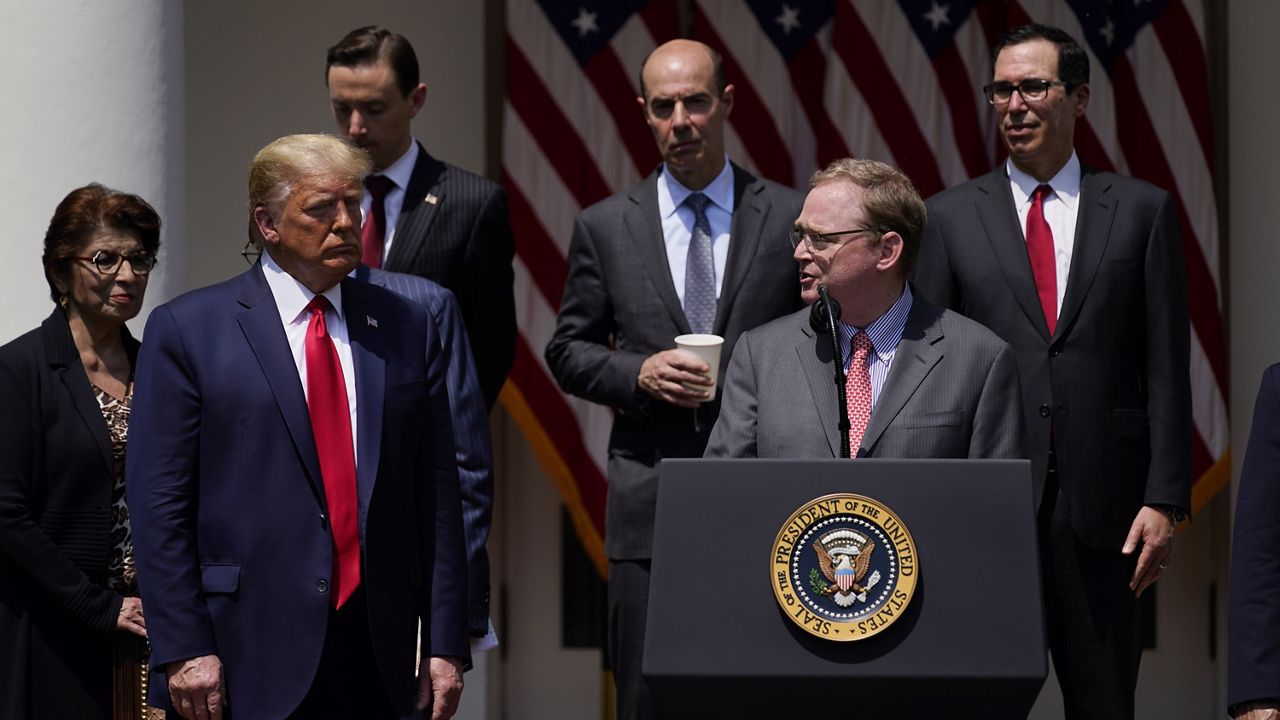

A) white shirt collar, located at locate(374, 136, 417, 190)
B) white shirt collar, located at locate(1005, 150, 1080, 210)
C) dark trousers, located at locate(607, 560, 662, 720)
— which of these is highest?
white shirt collar, located at locate(374, 136, 417, 190)

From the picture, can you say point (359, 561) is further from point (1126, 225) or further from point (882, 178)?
point (1126, 225)

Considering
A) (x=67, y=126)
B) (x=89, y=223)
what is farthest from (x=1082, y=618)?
(x=67, y=126)

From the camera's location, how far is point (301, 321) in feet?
12.7

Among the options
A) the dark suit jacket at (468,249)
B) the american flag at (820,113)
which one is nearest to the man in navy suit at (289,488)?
the dark suit jacket at (468,249)

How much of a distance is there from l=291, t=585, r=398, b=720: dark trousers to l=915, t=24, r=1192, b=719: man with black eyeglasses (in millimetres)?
1834

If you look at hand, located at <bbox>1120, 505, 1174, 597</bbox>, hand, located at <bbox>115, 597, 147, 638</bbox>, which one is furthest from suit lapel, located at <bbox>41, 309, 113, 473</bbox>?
hand, located at <bbox>1120, 505, 1174, 597</bbox>

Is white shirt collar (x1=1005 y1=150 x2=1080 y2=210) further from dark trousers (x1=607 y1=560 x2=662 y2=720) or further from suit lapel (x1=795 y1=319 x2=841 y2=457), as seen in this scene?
dark trousers (x1=607 y1=560 x2=662 y2=720)

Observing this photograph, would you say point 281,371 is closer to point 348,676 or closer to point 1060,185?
point 348,676

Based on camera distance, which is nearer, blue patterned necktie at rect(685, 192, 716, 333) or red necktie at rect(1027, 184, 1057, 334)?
red necktie at rect(1027, 184, 1057, 334)

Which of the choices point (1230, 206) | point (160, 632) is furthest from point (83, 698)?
point (1230, 206)

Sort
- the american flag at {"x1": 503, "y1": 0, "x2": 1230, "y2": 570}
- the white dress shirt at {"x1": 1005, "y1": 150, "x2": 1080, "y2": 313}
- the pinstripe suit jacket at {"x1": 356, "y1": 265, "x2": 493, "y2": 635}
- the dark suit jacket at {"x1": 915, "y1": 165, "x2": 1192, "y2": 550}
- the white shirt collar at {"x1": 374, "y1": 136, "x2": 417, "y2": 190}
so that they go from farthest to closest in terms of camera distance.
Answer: the american flag at {"x1": 503, "y1": 0, "x2": 1230, "y2": 570} < the white shirt collar at {"x1": 374, "y1": 136, "x2": 417, "y2": 190} < the white dress shirt at {"x1": 1005, "y1": 150, "x2": 1080, "y2": 313} < the dark suit jacket at {"x1": 915, "y1": 165, "x2": 1192, "y2": 550} < the pinstripe suit jacket at {"x1": 356, "y1": 265, "x2": 493, "y2": 635}

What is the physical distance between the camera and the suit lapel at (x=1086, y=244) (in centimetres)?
475

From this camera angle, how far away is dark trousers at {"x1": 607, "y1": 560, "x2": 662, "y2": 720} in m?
4.98

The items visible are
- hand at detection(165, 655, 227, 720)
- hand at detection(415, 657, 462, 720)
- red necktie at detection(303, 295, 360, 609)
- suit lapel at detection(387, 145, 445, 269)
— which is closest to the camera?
hand at detection(165, 655, 227, 720)
